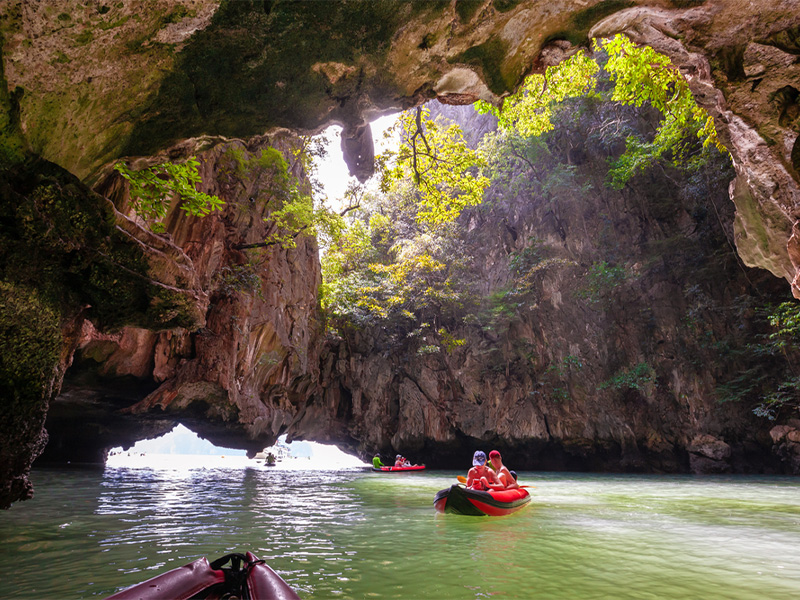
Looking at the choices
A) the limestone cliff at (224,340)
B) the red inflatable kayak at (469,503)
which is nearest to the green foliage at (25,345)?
the limestone cliff at (224,340)

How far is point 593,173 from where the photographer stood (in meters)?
20.5

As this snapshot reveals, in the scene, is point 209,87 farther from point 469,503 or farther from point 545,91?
point 469,503

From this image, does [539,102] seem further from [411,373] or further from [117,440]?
[117,440]

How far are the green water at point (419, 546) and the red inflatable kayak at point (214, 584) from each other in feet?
2.72

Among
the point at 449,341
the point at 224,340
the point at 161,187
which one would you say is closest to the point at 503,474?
the point at 161,187

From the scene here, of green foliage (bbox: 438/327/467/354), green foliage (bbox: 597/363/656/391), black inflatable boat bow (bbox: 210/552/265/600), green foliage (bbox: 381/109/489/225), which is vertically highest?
green foliage (bbox: 381/109/489/225)

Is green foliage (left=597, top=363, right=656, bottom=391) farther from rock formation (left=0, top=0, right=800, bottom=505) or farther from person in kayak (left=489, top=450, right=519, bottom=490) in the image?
rock formation (left=0, top=0, right=800, bottom=505)

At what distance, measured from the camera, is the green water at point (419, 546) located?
352cm

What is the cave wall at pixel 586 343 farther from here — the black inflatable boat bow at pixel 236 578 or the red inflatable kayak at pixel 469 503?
the black inflatable boat bow at pixel 236 578

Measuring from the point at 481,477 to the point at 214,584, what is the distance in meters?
6.71

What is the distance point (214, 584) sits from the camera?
8.48ft

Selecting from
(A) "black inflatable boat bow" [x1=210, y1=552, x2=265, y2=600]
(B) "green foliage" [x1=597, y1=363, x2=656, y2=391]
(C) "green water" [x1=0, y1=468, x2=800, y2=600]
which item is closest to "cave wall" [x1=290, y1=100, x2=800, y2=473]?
(B) "green foliage" [x1=597, y1=363, x2=656, y2=391]

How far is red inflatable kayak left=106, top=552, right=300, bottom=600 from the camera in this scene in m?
2.31

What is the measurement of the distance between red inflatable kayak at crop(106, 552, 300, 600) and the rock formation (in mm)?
2408
